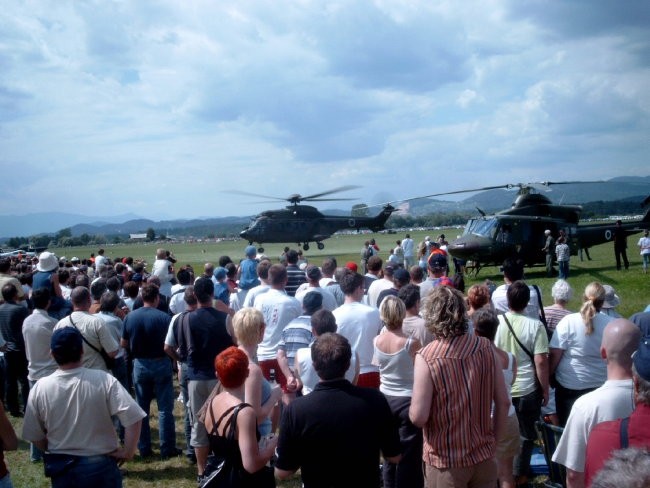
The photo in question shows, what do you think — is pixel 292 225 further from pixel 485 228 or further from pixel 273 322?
pixel 273 322

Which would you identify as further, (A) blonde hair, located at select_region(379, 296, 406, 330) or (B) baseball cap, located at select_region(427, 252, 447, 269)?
(B) baseball cap, located at select_region(427, 252, 447, 269)

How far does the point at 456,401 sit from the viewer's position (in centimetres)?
323

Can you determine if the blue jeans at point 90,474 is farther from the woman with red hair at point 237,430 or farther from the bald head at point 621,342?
the bald head at point 621,342

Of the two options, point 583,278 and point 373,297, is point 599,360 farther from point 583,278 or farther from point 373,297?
point 583,278

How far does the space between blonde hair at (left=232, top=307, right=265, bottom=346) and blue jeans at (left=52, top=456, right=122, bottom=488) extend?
48.4 inches

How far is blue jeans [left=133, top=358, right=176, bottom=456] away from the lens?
19.6 ft

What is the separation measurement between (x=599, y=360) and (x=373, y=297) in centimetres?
324

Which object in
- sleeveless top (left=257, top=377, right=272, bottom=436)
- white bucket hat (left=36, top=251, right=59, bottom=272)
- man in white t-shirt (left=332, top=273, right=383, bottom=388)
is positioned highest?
white bucket hat (left=36, top=251, right=59, bottom=272)

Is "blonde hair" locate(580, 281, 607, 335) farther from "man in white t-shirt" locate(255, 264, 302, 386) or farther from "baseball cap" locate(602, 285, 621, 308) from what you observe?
"man in white t-shirt" locate(255, 264, 302, 386)

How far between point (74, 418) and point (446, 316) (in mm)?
2363

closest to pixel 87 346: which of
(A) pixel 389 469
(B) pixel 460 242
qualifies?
(A) pixel 389 469

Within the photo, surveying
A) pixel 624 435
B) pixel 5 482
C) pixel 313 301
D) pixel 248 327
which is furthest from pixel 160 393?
pixel 624 435

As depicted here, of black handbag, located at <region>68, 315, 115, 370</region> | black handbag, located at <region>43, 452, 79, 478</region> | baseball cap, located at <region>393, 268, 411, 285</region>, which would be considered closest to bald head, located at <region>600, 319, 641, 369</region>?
black handbag, located at <region>43, 452, 79, 478</region>

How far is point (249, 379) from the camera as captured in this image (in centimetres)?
369
